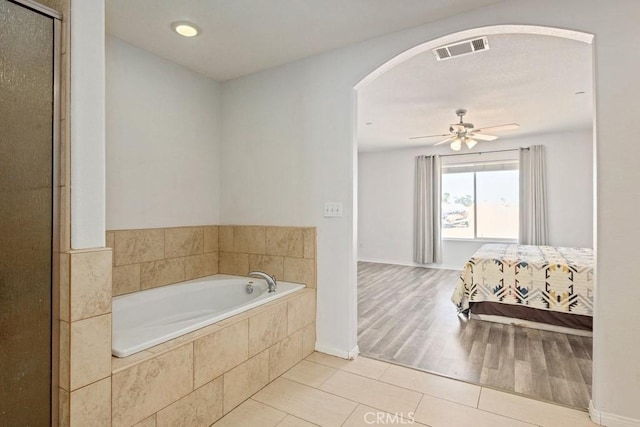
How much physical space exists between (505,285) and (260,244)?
257cm

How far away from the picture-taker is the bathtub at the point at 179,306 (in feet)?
5.48

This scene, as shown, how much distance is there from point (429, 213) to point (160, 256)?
5202 millimetres

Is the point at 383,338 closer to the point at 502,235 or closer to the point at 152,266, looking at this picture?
the point at 152,266

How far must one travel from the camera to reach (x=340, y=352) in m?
2.55

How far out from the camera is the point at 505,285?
131 inches

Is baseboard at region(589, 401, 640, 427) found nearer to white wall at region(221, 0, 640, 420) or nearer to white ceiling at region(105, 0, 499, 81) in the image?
white wall at region(221, 0, 640, 420)

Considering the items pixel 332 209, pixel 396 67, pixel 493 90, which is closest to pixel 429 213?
pixel 493 90

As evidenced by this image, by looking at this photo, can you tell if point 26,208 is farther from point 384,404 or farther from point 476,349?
point 476,349

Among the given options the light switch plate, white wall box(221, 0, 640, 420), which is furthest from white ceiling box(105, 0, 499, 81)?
the light switch plate

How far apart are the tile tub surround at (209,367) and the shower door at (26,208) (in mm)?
290

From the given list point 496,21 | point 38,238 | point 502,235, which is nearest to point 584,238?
point 502,235

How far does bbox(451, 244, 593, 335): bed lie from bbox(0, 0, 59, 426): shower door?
→ 11.7ft

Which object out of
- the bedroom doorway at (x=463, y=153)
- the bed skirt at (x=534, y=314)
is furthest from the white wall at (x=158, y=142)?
the bed skirt at (x=534, y=314)

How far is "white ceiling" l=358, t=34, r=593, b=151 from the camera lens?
9.14ft
